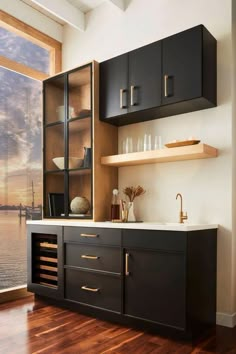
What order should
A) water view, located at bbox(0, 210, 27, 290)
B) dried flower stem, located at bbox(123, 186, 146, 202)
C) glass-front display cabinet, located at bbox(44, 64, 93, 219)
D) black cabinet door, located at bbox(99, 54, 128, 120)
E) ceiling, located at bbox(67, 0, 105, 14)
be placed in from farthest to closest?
ceiling, located at bbox(67, 0, 105, 14)
water view, located at bbox(0, 210, 27, 290)
glass-front display cabinet, located at bbox(44, 64, 93, 219)
dried flower stem, located at bbox(123, 186, 146, 202)
black cabinet door, located at bbox(99, 54, 128, 120)

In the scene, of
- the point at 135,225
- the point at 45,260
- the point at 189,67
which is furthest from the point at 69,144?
the point at 189,67

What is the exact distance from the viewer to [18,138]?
3.83 meters

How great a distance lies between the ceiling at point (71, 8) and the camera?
11.9ft

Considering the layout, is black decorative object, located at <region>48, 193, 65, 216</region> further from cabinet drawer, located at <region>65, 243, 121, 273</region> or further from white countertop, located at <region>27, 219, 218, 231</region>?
cabinet drawer, located at <region>65, 243, 121, 273</region>

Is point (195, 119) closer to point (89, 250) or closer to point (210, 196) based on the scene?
point (210, 196)

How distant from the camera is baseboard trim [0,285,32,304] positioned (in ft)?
11.4

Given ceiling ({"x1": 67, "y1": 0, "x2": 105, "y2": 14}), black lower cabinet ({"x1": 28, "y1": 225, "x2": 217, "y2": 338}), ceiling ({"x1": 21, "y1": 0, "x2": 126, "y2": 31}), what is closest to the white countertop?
black lower cabinet ({"x1": 28, "y1": 225, "x2": 217, "y2": 338})

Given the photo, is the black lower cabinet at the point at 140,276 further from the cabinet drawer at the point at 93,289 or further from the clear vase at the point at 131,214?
the clear vase at the point at 131,214

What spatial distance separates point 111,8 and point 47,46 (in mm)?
892

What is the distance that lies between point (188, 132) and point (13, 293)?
2.37m

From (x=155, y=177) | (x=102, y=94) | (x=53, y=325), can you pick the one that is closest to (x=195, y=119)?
(x=155, y=177)

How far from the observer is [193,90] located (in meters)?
2.76

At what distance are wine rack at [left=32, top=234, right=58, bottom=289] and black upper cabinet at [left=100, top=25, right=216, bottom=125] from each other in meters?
1.35

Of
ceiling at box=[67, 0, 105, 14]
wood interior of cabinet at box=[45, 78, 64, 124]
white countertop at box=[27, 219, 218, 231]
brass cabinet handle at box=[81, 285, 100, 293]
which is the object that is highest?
ceiling at box=[67, 0, 105, 14]
